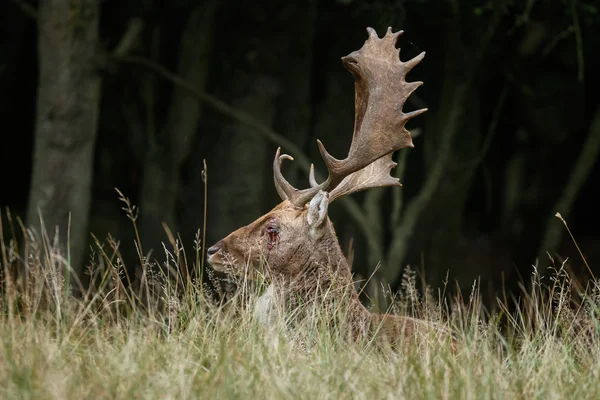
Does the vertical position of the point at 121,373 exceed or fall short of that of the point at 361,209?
it exceeds it

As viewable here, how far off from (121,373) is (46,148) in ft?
20.7

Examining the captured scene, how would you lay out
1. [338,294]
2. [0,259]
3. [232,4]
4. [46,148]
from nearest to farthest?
[338,294] → [46,148] → [0,259] → [232,4]

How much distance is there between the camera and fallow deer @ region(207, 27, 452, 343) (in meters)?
5.96

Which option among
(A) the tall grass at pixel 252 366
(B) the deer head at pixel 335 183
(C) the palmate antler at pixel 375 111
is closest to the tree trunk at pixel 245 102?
(B) the deer head at pixel 335 183

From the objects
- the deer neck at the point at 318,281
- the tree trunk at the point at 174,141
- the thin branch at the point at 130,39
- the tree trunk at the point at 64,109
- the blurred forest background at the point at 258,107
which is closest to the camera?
the deer neck at the point at 318,281

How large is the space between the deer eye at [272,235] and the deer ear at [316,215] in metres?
0.18

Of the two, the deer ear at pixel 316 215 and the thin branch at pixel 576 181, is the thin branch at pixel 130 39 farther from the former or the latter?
the deer ear at pixel 316 215

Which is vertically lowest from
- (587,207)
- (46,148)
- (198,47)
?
(587,207)

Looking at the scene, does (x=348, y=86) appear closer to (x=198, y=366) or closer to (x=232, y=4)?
(x=232, y=4)

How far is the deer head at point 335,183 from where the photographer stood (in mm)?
6105

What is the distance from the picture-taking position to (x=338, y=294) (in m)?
5.83

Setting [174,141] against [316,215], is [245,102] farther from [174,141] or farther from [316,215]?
[316,215]

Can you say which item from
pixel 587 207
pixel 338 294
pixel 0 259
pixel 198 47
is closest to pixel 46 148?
pixel 0 259

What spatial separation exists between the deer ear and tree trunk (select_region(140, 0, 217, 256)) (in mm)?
6122
